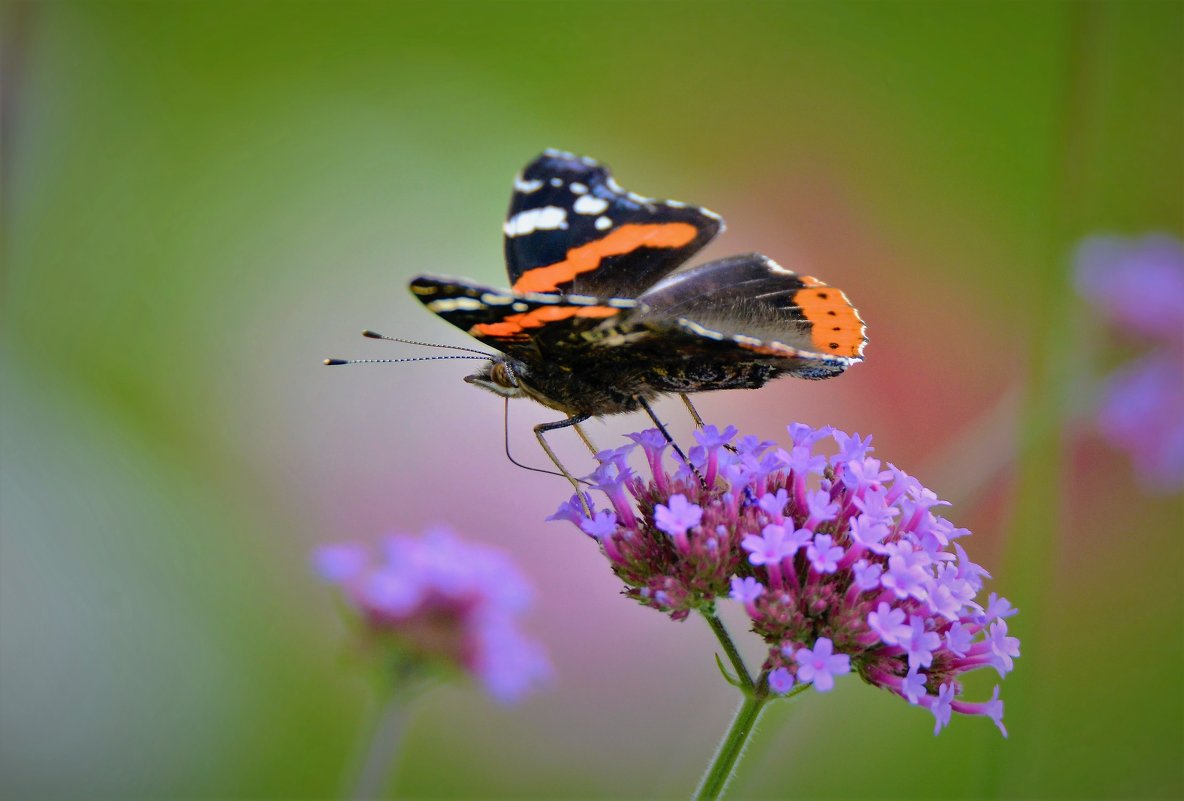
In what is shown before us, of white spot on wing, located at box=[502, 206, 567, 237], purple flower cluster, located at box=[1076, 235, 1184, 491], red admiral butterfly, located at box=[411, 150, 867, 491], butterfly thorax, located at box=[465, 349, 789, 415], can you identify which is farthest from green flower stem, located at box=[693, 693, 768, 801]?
purple flower cluster, located at box=[1076, 235, 1184, 491]

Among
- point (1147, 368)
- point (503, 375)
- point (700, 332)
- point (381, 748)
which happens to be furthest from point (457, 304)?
point (1147, 368)

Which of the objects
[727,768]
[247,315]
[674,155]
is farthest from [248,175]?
[727,768]

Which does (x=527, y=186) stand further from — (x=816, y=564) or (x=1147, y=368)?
(x=1147, y=368)

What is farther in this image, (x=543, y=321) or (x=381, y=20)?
(x=381, y=20)

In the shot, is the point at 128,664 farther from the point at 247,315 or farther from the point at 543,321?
the point at 543,321

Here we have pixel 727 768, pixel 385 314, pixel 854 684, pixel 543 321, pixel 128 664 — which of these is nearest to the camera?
pixel 727 768

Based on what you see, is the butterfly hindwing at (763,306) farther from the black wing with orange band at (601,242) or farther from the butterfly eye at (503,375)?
the butterfly eye at (503,375)
